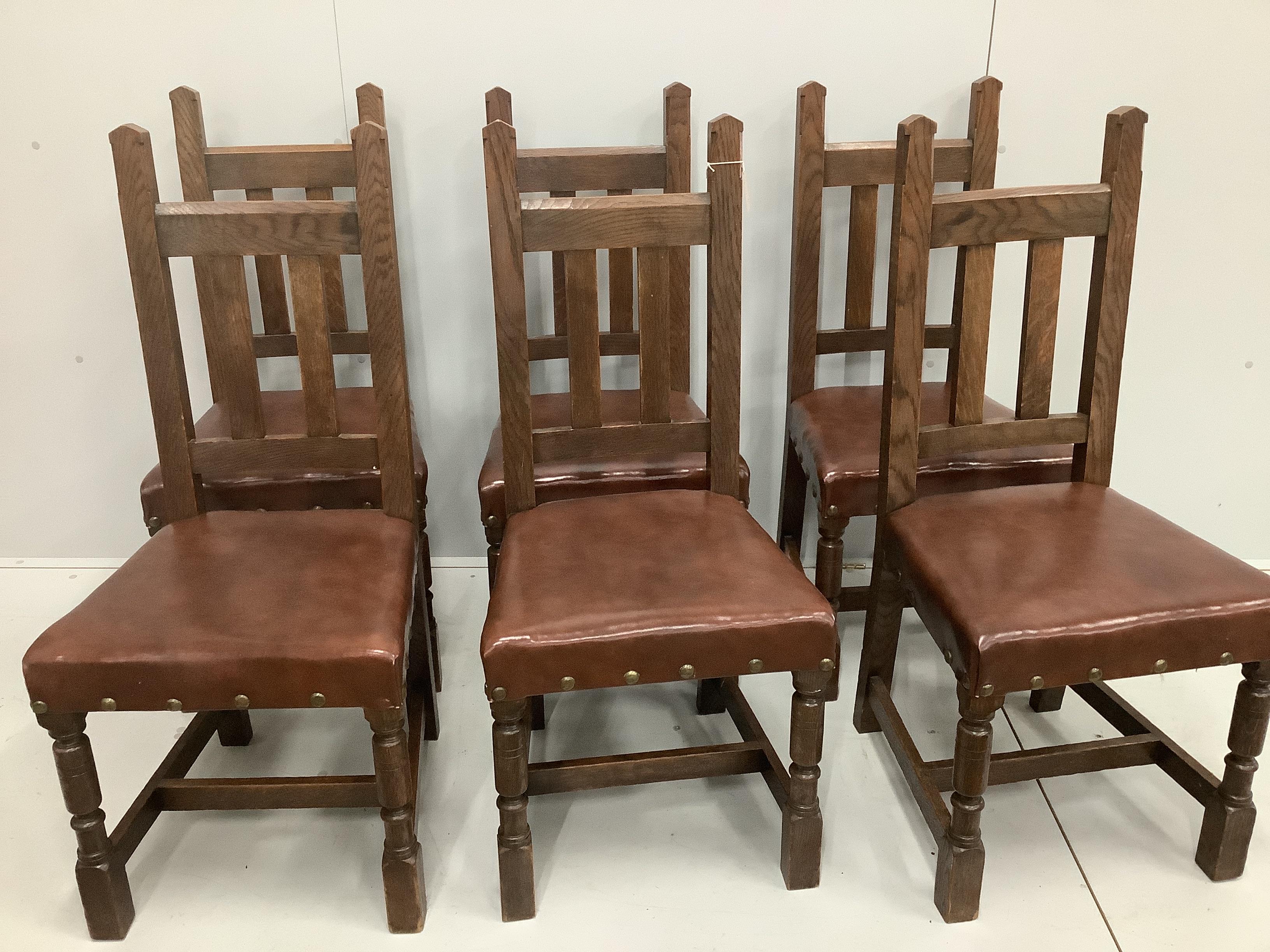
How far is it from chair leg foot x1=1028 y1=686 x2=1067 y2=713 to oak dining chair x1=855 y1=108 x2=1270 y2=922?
16cm

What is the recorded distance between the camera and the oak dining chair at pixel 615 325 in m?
1.81

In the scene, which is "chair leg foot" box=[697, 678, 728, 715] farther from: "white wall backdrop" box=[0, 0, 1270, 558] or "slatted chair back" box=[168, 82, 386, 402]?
"slatted chair back" box=[168, 82, 386, 402]

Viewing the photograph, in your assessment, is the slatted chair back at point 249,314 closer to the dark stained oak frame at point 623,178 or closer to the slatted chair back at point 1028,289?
the dark stained oak frame at point 623,178

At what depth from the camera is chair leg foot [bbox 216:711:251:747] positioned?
5.99 feet

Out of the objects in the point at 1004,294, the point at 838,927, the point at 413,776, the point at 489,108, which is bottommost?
the point at 838,927

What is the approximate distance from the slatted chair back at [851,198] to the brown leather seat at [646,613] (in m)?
0.77

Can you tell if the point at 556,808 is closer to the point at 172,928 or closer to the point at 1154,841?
the point at 172,928

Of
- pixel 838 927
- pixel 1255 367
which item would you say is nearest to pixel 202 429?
pixel 838 927

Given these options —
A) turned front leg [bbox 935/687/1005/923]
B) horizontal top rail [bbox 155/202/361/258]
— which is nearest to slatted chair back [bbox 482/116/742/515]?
horizontal top rail [bbox 155/202/361/258]

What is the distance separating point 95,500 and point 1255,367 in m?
2.87

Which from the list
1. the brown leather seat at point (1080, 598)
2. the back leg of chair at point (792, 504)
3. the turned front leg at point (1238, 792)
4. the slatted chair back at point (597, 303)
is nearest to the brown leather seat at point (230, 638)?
the slatted chair back at point (597, 303)

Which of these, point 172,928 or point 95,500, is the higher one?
point 95,500

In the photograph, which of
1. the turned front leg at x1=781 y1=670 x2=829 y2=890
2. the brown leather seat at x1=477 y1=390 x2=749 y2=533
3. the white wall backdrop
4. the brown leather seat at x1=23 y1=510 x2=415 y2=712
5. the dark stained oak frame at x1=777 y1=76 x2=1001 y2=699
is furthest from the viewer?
the white wall backdrop

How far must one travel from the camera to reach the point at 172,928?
147 centimetres
